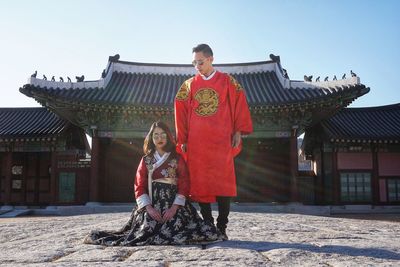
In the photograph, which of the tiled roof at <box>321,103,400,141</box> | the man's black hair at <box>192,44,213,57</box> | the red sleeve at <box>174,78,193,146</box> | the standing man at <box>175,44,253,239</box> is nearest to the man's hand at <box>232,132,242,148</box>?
the standing man at <box>175,44,253,239</box>

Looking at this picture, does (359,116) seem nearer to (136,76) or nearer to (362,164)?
(362,164)

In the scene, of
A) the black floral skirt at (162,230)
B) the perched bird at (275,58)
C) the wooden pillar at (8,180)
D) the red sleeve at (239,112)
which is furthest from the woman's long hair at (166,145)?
the wooden pillar at (8,180)

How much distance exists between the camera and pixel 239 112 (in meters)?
4.06

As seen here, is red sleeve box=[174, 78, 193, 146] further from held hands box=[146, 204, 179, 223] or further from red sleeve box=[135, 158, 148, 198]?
held hands box=[146, 204, 179, 223]

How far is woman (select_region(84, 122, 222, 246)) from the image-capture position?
3.37 m

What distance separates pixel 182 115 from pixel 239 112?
60 centimetres

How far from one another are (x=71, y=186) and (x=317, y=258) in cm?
→ 1259

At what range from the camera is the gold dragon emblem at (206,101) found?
3.92 metres

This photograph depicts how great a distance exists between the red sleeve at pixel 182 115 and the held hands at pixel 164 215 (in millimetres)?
727

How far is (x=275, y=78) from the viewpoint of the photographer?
15.5m

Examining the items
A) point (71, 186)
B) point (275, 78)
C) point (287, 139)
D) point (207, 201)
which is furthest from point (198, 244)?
point (275, 78)

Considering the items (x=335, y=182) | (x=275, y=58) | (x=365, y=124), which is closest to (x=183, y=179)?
(x=335, y=182)

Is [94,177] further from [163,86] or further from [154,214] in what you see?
[154,214]

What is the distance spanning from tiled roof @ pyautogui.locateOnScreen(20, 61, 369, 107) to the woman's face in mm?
8643
